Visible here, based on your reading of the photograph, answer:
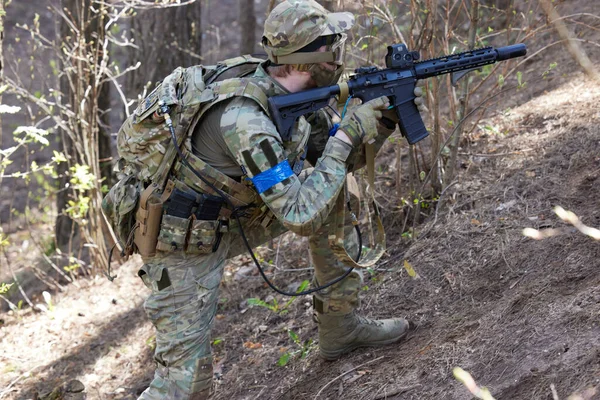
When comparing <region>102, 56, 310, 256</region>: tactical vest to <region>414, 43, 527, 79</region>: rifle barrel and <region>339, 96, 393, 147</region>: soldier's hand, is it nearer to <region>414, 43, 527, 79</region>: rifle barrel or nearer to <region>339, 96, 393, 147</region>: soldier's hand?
<region>339, 96, 393, 147</region>: soldier's hand

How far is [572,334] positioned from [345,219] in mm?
1290

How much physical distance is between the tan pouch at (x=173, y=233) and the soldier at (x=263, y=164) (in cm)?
7

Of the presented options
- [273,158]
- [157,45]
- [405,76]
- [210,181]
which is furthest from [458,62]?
[157,45]

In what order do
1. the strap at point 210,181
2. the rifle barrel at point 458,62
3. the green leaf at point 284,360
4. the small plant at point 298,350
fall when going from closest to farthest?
1. the strap at point 210,181
2. the rifle barrel at point 458,62
3. the green leaf at point 284,360
4. the small plant at point 298,350

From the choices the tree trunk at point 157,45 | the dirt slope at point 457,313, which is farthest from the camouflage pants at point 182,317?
the tree trunk at point 157,45

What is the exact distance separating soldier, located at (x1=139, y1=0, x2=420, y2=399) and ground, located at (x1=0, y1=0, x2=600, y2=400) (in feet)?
2.72

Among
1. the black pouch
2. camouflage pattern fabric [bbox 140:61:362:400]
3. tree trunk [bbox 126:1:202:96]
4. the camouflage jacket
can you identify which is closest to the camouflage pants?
camouflage pattern fabric [bbox 140:61:362:400]

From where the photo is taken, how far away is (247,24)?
9.62 meters

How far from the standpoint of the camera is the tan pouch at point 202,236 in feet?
10.8

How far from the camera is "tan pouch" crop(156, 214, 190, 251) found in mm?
3299

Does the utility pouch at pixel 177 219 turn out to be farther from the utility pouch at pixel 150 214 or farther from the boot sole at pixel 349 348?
the boot sole at pixel 349 348

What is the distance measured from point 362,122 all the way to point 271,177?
21.0 inches

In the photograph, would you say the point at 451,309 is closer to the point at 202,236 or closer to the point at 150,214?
the point at 202,236

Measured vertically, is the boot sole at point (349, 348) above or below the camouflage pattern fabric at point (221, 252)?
below
